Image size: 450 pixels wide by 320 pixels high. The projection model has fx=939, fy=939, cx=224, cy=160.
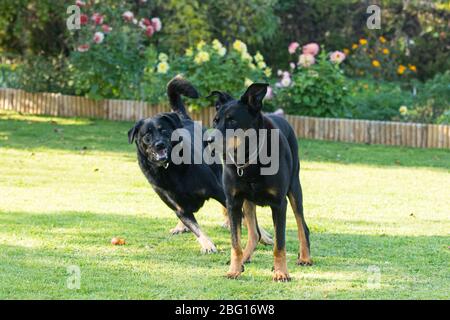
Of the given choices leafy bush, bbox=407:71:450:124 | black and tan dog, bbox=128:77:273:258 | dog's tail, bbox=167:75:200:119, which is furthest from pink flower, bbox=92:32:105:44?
black and tan dog, bbox=128:77:273:258

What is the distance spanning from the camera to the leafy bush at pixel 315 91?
1584 cm

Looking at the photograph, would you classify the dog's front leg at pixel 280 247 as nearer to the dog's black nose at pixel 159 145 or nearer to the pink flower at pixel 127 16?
the dog's black nose at pixel 159 145

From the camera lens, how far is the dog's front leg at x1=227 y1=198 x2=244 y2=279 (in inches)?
281

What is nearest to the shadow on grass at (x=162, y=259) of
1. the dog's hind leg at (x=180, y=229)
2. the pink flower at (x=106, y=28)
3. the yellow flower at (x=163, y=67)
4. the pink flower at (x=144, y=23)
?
the dog's hind leg at (x=180, y=229)

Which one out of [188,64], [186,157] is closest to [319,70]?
[188,64]

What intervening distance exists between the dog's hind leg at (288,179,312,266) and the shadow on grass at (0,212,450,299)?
11 cm

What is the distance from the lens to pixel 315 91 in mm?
15992

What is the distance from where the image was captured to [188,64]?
16234mm

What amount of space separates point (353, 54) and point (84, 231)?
44.0 feet

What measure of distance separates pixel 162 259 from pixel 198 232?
0.62m

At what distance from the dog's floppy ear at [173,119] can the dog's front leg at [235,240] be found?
5.10 ft

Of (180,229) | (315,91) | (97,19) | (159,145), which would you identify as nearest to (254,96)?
(159,145)

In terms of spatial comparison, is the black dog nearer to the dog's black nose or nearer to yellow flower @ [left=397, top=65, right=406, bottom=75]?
the dog's black nose
